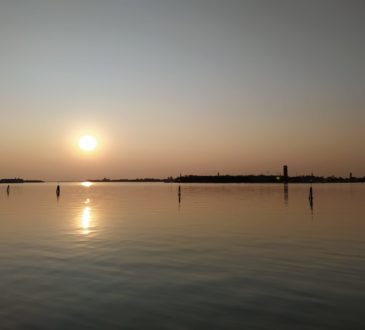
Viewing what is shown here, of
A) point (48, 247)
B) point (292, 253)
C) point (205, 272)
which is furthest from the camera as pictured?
point (48, 247)

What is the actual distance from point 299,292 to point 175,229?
21709 millimetres

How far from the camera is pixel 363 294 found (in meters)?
14.8

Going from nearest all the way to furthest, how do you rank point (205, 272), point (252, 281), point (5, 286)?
point (5, 286) → point (252, 281) → point (205, 272)

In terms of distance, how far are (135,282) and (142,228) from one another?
2034 cm

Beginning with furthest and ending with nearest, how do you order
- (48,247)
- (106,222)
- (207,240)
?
(106,222) < (207,240) < (48,247)

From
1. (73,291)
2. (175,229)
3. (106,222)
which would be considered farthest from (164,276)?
(106,222)

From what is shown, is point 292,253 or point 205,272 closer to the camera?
point 205,272

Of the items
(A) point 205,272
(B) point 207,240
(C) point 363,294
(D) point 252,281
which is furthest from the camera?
(B) point 207,240

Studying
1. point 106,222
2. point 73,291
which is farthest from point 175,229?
point 73,291

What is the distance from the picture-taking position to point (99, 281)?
16.7 m

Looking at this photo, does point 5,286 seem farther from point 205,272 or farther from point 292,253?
point 292,253

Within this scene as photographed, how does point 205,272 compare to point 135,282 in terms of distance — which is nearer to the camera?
point 135,282

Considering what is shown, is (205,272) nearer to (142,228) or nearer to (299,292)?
(299,292)

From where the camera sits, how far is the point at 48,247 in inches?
1025
